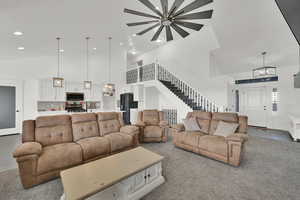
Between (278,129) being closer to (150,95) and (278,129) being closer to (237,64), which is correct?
(237,64)

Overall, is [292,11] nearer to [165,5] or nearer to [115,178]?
[165,5]

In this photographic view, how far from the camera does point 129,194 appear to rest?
5.60 ft

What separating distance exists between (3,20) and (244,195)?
5.24 meters

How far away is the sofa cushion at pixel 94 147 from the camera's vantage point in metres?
2.50

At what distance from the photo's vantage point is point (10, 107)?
500 centimetres

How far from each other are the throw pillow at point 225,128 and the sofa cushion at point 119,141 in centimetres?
215

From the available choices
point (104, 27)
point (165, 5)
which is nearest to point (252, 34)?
point (165, 5)

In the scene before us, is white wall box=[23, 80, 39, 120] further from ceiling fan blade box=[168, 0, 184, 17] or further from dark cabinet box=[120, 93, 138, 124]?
ceiling fan blade box=[168, 0, 184, 17]

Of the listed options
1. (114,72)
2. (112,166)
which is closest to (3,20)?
(112,166)

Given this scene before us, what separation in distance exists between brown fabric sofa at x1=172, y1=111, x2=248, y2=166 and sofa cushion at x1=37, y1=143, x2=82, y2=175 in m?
2.41

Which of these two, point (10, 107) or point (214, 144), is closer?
point (214, 144)

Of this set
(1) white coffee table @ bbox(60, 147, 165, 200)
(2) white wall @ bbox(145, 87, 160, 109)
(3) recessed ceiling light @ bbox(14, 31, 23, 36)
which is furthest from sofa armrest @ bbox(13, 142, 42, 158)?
(2) white wall @ bbox(145, 87, 160, 109)

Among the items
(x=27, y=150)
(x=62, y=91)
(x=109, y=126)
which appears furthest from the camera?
(x=62, y=91)

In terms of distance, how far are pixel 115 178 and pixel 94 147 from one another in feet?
4.22
